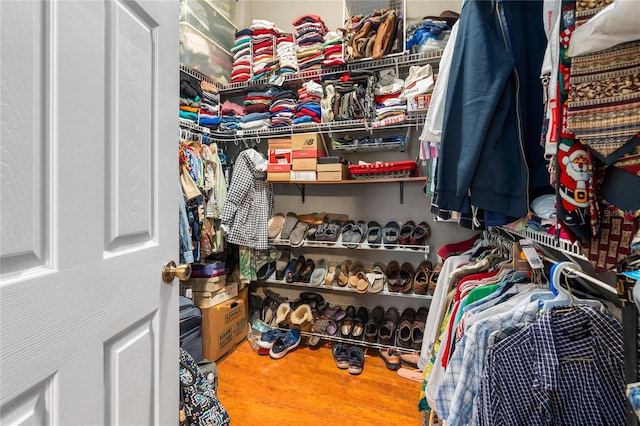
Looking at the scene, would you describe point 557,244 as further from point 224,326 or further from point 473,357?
point 224,326

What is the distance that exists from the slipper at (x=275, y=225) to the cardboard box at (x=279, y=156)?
0.51 m

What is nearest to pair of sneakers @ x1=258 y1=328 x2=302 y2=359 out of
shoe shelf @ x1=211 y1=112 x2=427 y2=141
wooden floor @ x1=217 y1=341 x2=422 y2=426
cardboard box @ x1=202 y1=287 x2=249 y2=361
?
wooden floor @ x1=217 y1=341 x2=422 y2=426

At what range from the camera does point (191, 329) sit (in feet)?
6.40


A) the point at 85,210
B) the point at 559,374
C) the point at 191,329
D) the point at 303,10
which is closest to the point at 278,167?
the point at 191,329

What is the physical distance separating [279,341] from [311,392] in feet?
1.87

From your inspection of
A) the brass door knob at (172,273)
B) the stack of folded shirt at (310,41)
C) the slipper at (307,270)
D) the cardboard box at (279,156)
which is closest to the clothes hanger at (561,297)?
the brass door knob at (172,273)

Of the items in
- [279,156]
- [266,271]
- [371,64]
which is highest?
[371,64]

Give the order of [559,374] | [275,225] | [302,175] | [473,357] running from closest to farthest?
A: [559,374] → [473,357] → [302,175] → [275,225]

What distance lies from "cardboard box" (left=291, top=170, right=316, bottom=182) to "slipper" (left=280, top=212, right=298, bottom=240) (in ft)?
1.25

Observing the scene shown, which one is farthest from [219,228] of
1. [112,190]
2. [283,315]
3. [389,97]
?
[112,190]

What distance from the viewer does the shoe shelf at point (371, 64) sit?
210 cm

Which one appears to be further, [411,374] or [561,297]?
[411,374]

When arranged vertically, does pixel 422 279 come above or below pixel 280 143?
below

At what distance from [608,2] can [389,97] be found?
1.78 meters
